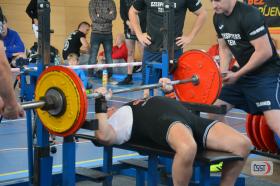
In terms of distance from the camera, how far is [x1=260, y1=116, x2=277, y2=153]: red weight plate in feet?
12.2

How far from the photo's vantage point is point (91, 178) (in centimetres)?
283

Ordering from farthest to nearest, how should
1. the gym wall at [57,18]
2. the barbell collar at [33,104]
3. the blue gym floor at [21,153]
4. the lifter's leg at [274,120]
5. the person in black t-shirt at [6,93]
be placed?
1. the gym wall at [57,18]
2. the blue gym floor at [21,153]
3. the lifter's leg at [274,120]
4. the barbell collar at [33,104]
5. the person in black t-shirt at [6,93]

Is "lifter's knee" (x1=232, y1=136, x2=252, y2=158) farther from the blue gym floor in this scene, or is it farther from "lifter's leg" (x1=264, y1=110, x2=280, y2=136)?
the blue gym floor

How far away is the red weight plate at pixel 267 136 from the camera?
3705 millimetres

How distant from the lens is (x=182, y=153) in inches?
104

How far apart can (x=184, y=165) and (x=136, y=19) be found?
1.83 metres

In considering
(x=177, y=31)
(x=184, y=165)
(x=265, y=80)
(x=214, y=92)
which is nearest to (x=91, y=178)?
(x=184, y=165)

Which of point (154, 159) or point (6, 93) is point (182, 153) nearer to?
point (154, 159)

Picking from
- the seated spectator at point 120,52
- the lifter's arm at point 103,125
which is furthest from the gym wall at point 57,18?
the lifter's arm at point 103,125

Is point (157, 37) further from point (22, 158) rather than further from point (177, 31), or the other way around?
point (22, 158)

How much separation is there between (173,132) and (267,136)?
122cm

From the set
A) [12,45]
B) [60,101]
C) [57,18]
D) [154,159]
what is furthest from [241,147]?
[57,18]

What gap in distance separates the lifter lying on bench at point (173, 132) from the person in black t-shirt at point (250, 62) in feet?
1.74

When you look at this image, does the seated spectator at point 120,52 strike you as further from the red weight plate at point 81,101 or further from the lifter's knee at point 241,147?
the red weight plate at point 81,101
